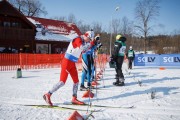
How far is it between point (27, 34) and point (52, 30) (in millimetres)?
5717

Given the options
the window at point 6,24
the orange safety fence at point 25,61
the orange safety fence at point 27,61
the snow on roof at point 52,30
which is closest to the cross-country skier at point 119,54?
the orange safety fence at point 27,61

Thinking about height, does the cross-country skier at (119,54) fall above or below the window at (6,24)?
below

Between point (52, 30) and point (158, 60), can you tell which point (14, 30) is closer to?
point (52, 30)

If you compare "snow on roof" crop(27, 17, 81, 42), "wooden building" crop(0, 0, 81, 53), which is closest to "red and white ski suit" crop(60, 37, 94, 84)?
"wooden building" crop(0, 0, 81, 53)

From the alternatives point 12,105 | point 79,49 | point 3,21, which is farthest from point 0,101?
point 3,21

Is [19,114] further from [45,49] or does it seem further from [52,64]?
[45,49]

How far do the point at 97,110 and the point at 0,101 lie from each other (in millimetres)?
2920

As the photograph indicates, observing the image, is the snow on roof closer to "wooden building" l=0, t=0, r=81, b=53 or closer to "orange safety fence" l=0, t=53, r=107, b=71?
"wooden building" l=0, t=0, r=81, b=53

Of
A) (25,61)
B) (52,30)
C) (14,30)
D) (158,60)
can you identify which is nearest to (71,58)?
(25,61)

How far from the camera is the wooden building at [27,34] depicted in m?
32.1

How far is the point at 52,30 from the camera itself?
39.1 meters

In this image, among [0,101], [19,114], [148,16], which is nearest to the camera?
[19,114]

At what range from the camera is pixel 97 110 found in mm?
5684

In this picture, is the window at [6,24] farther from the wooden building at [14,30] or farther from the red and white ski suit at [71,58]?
the red and white ski suit at [71,58]
